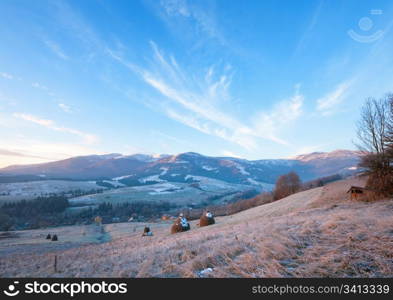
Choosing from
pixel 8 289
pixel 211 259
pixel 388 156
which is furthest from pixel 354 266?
pixel 388 156

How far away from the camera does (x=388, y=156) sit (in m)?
27.2

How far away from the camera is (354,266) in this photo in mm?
5297

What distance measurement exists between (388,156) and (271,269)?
31.2 meters

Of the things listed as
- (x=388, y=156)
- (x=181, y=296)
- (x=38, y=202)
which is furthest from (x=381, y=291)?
(x=38, y=202)

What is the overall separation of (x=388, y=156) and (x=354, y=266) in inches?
1182

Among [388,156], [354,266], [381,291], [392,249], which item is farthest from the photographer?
[388,156]

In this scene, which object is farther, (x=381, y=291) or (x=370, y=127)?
(x=370, y=127)

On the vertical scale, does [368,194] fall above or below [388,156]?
below

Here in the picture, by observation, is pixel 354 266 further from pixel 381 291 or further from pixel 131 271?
pixel 131 271

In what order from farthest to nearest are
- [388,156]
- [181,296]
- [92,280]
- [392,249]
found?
1. [388,156]
2. [392,249]
3. [92,280]
4. [181,296]

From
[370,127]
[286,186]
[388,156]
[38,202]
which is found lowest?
[38,202]

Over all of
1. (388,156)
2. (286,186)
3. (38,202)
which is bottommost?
(38,202)

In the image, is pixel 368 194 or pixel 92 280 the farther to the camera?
pixel 368 194

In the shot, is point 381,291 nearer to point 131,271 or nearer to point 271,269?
point 271,269
